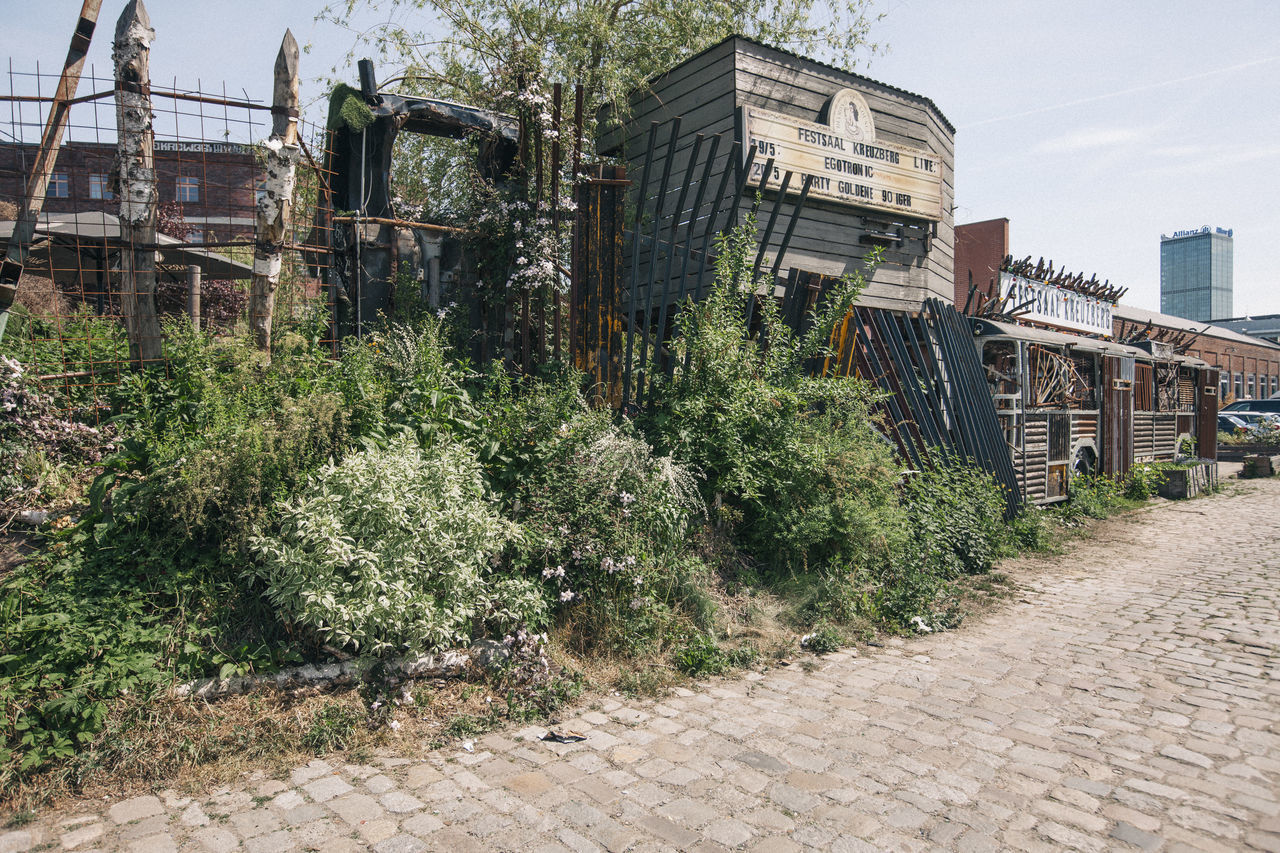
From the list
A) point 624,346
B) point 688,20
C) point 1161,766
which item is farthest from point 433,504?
point 688,20

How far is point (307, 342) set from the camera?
241 inches

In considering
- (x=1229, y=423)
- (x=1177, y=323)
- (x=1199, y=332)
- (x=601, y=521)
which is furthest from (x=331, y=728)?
(x=1177, y=323)

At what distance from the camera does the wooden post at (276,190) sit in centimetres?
591

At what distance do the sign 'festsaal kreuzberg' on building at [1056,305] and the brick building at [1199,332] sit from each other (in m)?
2.42

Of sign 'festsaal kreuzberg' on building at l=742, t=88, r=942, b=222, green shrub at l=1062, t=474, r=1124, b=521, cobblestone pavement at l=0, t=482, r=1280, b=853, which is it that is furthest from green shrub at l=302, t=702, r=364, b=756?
green shrub at l=1062, t=474, r=1124, b=521

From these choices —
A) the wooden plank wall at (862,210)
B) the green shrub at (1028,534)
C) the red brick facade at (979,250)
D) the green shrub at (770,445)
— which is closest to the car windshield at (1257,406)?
the red brick facade at (979,250)

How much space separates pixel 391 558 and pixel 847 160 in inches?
303

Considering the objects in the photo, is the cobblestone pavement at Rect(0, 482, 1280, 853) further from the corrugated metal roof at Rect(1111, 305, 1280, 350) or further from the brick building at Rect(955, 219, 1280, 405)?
the corrugated metal roof at Rect(1111, 305, 1280, 350)

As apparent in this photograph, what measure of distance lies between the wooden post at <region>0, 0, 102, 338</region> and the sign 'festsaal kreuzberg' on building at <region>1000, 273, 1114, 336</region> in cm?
1178

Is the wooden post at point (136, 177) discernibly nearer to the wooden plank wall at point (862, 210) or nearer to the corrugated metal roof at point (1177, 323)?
the wooden plank wall at point (862, 210)

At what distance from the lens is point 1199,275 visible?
136125mm

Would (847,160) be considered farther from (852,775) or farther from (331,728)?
(331,728)

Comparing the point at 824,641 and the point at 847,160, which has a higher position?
the point at 847,160

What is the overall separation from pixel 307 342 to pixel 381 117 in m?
2.74
